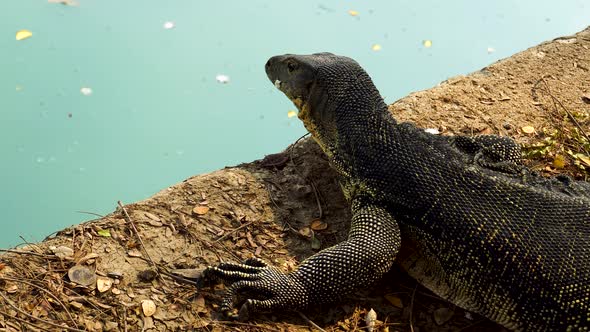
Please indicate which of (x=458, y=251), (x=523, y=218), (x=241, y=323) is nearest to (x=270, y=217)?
(x=241, y=323)

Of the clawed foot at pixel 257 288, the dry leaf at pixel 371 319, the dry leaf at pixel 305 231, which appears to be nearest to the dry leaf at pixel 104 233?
the clawed foot at pixel 257 288

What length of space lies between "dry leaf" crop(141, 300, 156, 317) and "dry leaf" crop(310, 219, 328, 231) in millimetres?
1597

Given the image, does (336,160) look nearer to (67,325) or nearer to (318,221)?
(318,221)

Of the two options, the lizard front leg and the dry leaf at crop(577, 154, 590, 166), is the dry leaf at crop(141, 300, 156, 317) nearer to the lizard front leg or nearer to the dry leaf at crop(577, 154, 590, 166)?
the lizard front leg

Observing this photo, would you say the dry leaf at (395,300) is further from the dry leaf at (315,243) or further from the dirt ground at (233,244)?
the dry leaf at (315,243)

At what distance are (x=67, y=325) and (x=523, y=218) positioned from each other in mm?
3248

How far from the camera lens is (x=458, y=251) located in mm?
5258

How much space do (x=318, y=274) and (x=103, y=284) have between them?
1560mm

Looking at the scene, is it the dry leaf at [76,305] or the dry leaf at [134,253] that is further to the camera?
the dry leaf at [134,253]

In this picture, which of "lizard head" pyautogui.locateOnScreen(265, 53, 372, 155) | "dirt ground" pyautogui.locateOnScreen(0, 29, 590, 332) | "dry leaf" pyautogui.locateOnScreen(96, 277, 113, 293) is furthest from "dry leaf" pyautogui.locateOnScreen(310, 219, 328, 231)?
"dry leaf" pyautogui.locateOnScreen(96, 277, 113, 293)

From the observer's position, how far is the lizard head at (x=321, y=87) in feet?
20.2

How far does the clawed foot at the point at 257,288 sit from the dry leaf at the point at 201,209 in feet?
2.65

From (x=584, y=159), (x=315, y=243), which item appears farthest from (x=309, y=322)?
(x=584, y=159)

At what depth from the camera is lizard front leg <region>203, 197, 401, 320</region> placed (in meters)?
5.23
